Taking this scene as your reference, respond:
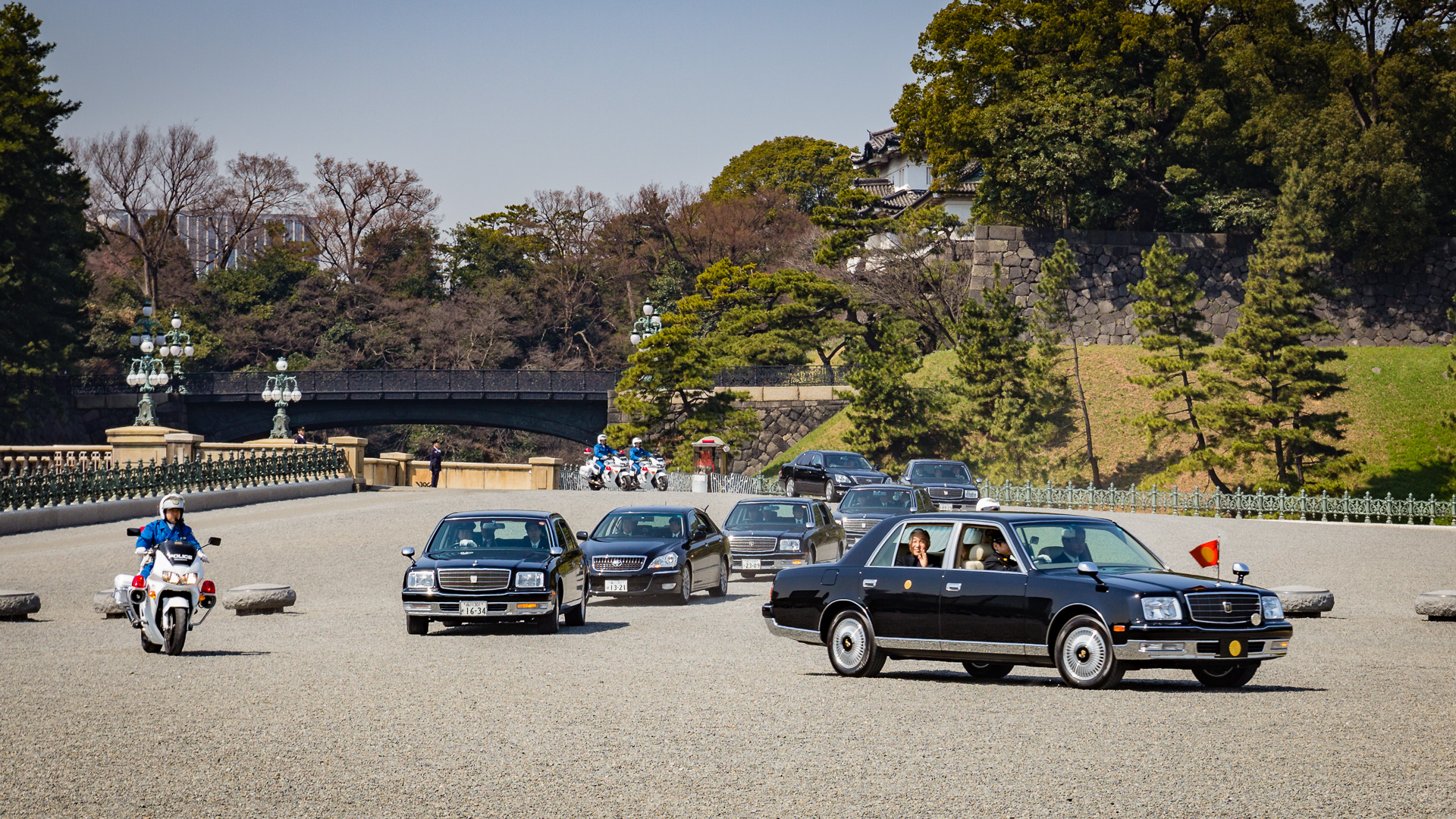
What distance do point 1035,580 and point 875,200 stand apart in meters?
64.5

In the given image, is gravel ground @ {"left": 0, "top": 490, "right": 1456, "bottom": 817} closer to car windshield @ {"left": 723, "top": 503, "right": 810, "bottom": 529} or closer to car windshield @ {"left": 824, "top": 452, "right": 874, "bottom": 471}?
car windshield @ {"left": 723, "top": 503, "right": 810, "bottom": 529}

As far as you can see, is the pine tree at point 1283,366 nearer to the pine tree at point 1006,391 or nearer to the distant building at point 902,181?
the pine tree at point 1006,391

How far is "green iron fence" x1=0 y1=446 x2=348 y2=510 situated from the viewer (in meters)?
30.7

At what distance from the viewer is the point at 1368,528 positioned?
119 feet

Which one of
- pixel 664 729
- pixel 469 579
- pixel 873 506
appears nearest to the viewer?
pixel 664 729

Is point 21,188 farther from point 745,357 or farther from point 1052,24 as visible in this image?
point 1052,24

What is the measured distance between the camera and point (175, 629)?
13.6 m

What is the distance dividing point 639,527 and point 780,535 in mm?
3354

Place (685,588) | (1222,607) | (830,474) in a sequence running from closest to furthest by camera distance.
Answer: (1222,607)
(685,588)
(830,474)

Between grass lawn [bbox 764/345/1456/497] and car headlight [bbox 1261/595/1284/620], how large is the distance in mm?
40041

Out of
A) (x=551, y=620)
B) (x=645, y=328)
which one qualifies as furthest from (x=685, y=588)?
(x=645, y=328)

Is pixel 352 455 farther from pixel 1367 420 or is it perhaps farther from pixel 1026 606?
pixel 1367 420

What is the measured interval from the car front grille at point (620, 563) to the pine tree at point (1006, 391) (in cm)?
3815

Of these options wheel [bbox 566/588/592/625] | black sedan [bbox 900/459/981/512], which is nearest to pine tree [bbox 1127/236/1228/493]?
black sedan [bbox 900/459/981/512]
